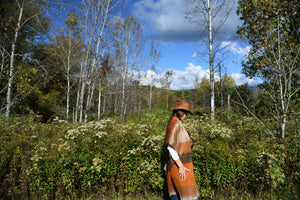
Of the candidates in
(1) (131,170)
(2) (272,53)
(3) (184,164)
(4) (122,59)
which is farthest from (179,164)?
(4) (122,59)

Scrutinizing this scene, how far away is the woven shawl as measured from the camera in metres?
2.60

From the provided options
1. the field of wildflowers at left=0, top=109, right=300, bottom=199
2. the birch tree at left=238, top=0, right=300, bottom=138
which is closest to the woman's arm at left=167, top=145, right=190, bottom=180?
the field of wildflowers at left=0, top=109, right=300, bottom=199

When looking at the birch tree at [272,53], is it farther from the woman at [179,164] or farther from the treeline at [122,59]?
the woman at [179,164]

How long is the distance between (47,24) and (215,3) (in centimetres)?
1188

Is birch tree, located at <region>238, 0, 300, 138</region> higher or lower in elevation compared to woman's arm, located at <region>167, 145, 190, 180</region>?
higher

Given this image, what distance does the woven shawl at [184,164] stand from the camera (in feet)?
8.52

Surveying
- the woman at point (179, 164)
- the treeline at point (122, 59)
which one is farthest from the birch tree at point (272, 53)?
the woman at point (179, 164)

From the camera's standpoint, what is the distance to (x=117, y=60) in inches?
651

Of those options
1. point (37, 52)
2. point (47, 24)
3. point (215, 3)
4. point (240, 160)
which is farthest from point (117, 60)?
point (240, 160)

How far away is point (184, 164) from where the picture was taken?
2.70 metres

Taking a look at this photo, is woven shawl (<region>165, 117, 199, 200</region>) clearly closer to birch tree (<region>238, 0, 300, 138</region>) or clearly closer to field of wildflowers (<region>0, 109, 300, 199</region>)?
field of wildflowers (<region>0, 109, 300, 199</region>)

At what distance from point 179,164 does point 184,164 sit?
13cm

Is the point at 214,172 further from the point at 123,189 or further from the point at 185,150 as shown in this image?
the point at 123,189

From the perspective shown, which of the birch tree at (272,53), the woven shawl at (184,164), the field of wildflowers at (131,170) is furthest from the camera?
the birch tree at (272,53)
